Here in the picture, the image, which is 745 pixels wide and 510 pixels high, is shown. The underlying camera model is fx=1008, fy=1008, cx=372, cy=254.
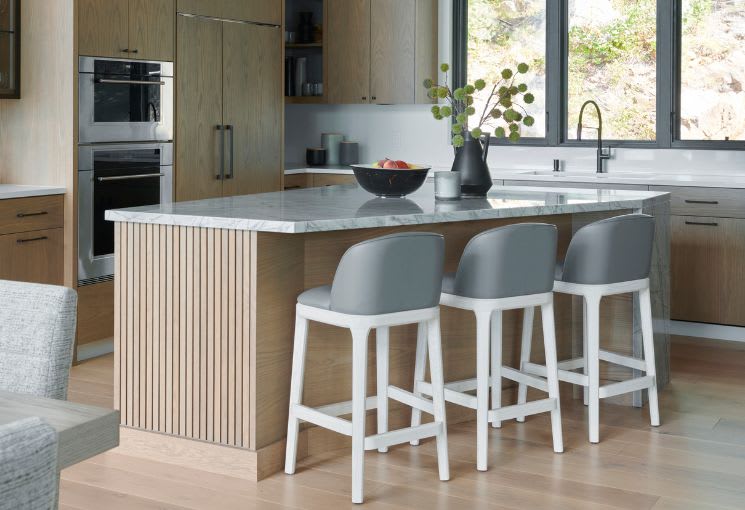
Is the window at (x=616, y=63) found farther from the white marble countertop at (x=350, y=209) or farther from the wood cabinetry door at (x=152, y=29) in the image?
the wood cabinetry door at (x=152, y=29)

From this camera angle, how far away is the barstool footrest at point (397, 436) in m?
3.27

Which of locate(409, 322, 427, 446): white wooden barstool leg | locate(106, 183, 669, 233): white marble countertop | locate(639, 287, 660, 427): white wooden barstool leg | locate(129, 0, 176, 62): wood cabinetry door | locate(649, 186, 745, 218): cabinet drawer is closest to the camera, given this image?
locate(106, 183, 669, 233): white marble countertop

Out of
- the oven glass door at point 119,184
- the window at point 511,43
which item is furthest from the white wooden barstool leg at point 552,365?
the window at point 511,43

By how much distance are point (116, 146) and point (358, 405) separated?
261 centimetres

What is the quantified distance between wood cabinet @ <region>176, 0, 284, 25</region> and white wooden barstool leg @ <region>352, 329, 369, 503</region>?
304 cm

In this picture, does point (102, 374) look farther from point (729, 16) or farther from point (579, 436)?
point (729, 16)

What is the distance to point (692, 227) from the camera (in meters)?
5.66

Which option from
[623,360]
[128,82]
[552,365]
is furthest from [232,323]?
[128,82]

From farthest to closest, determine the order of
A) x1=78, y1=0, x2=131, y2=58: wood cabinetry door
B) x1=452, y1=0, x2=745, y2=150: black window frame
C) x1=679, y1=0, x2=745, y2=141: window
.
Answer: x1=452, y1=0, x2=745, y2=150: black window frame
x1=679, y1=0, x2=745, y2=141: window
x1=78, y1=0, x2=131, y2=58: wood cabinetry door

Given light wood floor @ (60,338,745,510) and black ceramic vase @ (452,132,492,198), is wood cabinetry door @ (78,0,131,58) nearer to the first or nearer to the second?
black ceramic vase @ (452,132,492,198)

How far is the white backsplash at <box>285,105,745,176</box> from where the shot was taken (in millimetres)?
6238

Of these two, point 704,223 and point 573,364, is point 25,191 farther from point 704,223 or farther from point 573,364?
point 704,223

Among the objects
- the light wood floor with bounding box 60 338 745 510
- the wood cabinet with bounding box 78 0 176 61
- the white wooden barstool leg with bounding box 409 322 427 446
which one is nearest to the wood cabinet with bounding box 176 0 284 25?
the wood cabinet with bounding box 78 0 176 61

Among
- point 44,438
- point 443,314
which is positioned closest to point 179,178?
point 443,314
